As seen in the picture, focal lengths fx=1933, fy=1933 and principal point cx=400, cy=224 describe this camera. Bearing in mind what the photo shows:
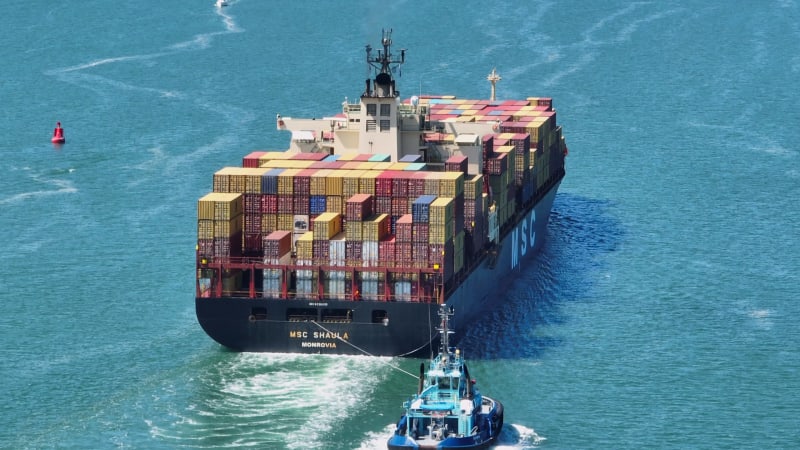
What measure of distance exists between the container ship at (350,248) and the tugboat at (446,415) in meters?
11.4

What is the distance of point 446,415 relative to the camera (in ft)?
295

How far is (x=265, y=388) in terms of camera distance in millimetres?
100188

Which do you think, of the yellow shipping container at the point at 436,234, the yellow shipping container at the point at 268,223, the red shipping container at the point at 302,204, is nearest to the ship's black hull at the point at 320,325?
the yellow shipping container at the point at 436,234

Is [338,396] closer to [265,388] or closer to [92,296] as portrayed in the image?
[265,388]

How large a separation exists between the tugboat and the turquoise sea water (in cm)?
224

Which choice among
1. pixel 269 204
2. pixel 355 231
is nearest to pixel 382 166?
pixel 269 204

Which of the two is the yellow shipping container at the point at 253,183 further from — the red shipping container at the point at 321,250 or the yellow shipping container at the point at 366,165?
the yellow shipping container at the point at 366,165

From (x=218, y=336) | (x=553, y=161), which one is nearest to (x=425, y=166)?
(x=218, y=336)

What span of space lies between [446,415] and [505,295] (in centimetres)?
3151

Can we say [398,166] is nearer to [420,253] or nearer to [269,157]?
[269,157]

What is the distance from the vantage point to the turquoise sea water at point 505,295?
97062mm

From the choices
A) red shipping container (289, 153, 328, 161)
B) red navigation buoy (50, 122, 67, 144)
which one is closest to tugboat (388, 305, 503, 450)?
red shipping container (289, 153, 328, 161)

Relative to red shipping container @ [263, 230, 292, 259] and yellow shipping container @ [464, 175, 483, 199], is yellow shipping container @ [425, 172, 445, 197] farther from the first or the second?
red shipping container @ [263, 230, 292, 259]

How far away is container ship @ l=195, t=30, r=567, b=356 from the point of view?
104 metres
